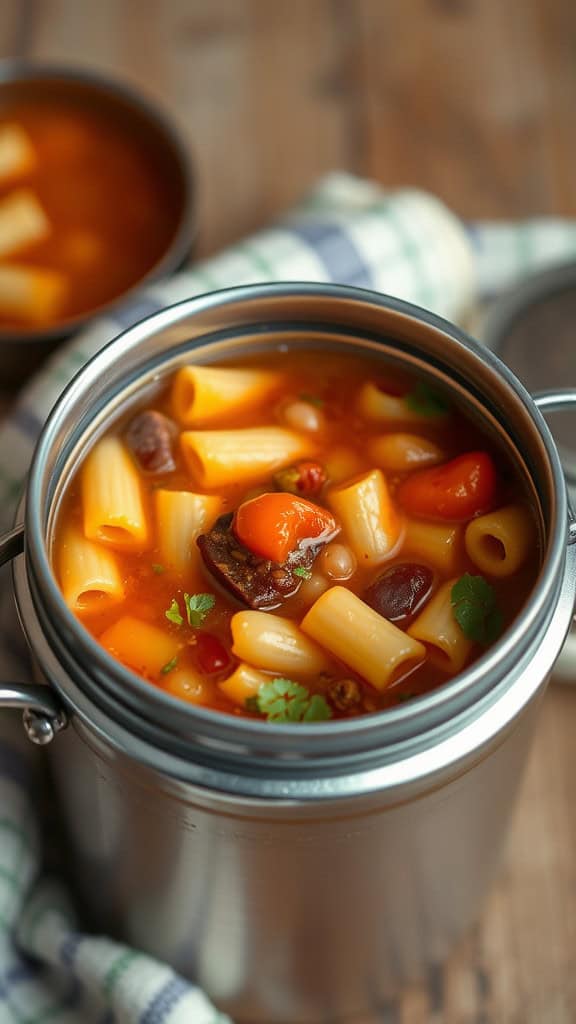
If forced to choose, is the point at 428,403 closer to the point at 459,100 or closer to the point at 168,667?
the point at 168,667

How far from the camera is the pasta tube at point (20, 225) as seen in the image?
2564mm

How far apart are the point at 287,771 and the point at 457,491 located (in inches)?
18.0

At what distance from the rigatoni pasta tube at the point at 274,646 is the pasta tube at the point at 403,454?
0.97 feet

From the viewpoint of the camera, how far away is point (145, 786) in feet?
4.65

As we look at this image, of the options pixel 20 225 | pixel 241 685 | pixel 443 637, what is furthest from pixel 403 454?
pixel 20 225

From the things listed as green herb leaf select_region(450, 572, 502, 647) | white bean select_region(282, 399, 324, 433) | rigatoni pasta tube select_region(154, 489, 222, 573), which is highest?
white bean select_region(282, 399, 324, 433)

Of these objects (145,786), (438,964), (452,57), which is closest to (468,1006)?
(438,964)

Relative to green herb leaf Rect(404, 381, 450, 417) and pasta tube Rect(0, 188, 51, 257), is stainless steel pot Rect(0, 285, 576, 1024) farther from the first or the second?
pasta tube Rect(0, 188, 51, 257)

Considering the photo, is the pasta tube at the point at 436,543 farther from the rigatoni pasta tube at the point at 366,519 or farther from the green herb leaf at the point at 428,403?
the green herb leaf at the point at 428,403

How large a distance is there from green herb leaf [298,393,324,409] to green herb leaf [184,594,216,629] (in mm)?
347

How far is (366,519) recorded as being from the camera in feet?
5.20

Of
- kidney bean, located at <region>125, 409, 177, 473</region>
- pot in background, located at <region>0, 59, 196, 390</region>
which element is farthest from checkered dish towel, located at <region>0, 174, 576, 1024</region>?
kidney bean, located at <region>125, 409, 177, 473</region>

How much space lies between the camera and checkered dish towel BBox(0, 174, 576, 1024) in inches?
72.6

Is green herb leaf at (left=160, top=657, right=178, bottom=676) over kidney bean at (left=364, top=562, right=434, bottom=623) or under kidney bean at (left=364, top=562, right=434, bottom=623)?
under
